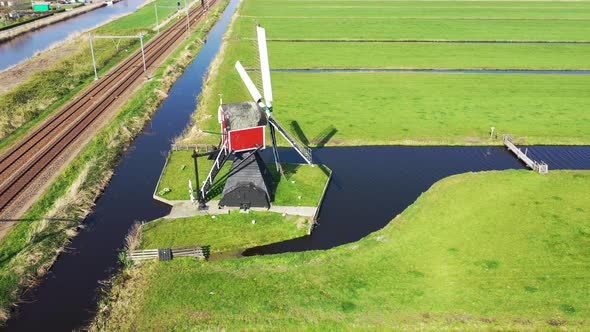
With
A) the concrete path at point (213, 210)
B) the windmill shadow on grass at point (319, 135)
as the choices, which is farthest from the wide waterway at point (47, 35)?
the concrete path at point (213, 210)

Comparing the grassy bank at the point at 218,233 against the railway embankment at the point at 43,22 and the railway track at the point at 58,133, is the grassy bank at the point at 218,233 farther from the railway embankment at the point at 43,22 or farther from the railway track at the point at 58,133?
the railway embankment at the point at 43,22

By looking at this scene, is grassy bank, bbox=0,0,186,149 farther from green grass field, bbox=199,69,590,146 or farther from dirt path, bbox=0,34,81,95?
green grass field, bbox=199,69,590,146

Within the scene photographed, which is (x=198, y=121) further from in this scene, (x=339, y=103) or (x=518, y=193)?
(x=518, y=193)

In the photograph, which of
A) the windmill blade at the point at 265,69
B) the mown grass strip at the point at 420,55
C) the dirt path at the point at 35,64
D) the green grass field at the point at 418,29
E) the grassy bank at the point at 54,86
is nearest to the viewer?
the windmill blade at the point at 265,69

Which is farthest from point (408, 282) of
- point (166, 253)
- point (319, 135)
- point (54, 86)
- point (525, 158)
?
point (54, 86)

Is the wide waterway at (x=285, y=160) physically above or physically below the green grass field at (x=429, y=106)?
below

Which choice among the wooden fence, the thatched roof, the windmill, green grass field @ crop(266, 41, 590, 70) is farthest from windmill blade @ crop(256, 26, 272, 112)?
green grass field @ crop(266, 41, 590, 70)
